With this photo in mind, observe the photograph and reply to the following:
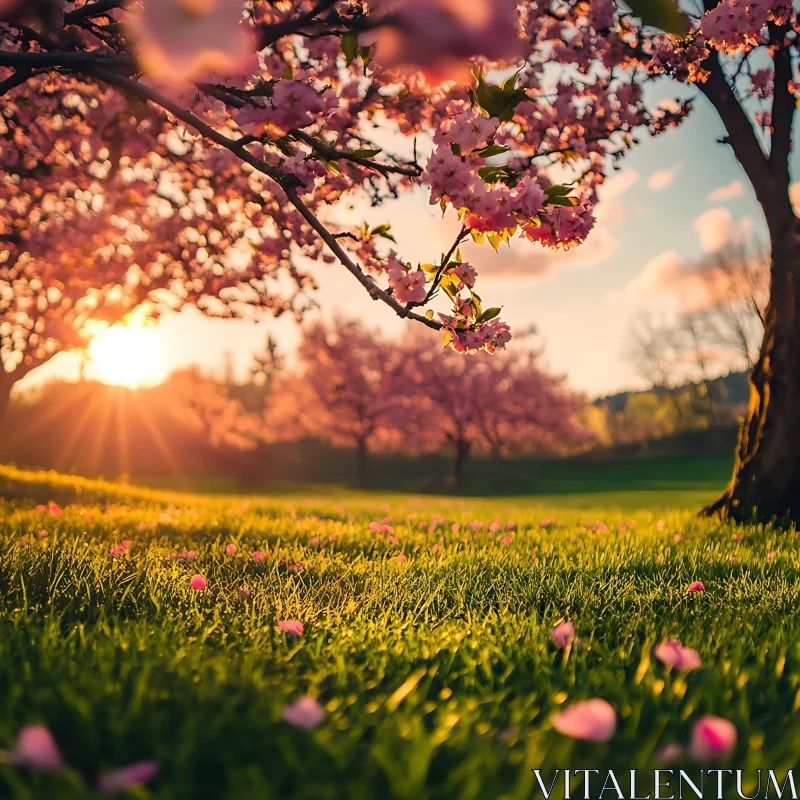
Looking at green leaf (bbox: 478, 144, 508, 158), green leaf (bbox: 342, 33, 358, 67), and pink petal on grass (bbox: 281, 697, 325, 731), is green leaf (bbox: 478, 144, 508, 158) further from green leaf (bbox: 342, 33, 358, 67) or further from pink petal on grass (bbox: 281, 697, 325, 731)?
pink petal on grass (bbox: 281, 697, 325, 731)

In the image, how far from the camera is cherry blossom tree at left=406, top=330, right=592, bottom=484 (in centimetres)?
3506

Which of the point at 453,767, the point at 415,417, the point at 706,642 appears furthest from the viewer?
the point at 415,417

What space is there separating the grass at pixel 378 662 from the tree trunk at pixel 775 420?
6.70ft

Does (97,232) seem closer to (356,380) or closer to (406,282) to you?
(406,282)

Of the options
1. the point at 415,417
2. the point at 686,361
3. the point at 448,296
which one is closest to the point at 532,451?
the point at 686,361

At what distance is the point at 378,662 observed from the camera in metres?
2.18

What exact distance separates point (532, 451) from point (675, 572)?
46.7m

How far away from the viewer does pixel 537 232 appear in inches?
121

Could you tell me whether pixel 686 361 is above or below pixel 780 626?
above

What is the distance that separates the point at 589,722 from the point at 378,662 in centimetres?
97

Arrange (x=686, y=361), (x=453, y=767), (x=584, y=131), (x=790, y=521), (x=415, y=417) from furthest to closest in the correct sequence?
(x=686, y=361) < (x=415, y=417) < (x=584, y=131) < (x=790, y=521) < (x=453, y=767)

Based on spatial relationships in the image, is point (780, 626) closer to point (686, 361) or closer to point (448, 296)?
point (448, 296)

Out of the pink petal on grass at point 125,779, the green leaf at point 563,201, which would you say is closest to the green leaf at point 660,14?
the pink petal on grass at point 125,779

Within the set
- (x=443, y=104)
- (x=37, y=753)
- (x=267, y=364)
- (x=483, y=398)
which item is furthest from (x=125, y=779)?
(x=267, y=364)
